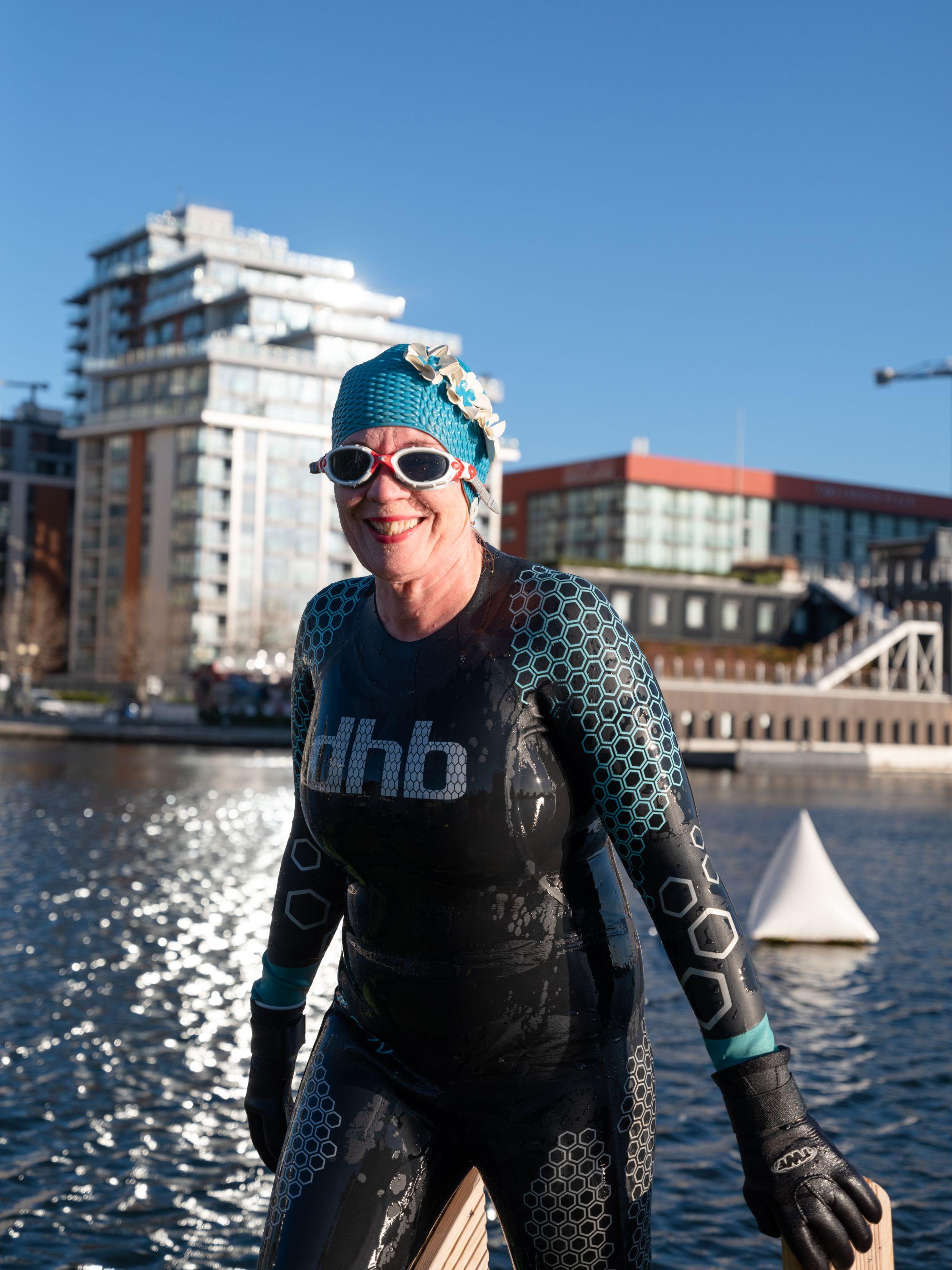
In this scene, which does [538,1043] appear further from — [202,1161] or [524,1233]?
[202,1161]

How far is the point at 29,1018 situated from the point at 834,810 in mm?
29388

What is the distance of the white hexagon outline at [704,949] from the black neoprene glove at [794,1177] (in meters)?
0.17

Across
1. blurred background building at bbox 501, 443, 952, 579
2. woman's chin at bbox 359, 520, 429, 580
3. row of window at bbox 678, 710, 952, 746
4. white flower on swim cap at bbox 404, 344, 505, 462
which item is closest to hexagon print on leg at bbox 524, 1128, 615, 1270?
woman's chin at bbox 359, 520, 429, 580

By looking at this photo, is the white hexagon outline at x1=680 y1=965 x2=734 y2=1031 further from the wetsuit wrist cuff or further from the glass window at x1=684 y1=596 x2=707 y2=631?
the glass window at x1=684 y1=596 x2=707 y2=631

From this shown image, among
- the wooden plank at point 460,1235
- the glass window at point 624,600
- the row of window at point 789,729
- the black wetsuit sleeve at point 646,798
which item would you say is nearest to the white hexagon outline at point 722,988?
the black wetsuit sleeve at point 646,798

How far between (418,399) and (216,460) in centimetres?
8923

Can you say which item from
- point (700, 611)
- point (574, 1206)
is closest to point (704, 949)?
point (574, 1206)

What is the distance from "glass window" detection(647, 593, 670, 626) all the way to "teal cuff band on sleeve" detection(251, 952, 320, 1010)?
74.3 meters

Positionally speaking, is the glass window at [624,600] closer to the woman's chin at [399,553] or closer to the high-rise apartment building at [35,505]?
the high-rise apartment building at [35,505]

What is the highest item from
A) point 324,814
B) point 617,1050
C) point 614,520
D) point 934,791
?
point 614,520

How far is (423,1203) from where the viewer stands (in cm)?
246

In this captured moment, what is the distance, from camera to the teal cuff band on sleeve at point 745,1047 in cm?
228

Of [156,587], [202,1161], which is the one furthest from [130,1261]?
[156,587]

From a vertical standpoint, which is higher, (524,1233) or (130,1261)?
(524,1233)
